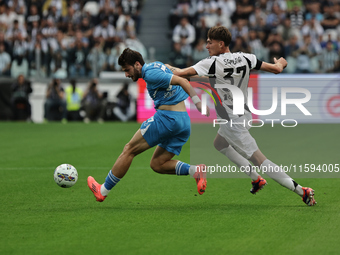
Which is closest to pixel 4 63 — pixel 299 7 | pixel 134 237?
pixel 299 7

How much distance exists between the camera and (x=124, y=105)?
21578 millimetres

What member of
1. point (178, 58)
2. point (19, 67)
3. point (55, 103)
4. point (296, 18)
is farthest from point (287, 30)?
point (19, 67)

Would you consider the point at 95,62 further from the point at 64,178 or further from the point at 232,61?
the point at 232,61

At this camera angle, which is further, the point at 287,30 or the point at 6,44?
the point at 6,44

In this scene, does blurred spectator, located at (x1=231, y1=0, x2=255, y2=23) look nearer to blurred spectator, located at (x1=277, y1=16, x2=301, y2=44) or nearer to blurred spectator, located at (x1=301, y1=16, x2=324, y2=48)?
blurred spectator, located at (x1=277, y1=16, x2=301, y2=44)

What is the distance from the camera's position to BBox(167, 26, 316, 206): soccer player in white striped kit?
24.1 ft

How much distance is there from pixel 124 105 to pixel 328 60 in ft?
23.3

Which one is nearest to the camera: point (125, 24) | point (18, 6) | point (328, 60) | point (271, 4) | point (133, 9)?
point (328, 60)

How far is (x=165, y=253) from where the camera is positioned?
17.8 ft

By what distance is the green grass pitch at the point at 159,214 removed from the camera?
570 centimetres

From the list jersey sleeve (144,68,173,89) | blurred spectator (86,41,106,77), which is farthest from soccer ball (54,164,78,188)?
blurred spectator (86,41,106,77)

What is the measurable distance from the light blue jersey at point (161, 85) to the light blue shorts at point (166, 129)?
16 cm

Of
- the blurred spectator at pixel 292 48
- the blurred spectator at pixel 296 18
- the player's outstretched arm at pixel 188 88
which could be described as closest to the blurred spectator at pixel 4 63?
the blurred spectator at pixel 292 48

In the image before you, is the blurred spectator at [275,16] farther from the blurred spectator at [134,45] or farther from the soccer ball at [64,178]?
the soccer ball at [64,178]
